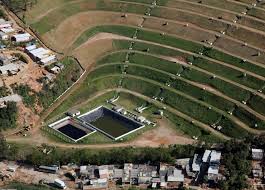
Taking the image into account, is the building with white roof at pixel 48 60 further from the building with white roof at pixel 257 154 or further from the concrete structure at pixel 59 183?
the building with white roof at pixel 257 154

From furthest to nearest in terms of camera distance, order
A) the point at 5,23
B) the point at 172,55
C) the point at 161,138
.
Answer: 1. the point at 5,23
2. the point at 172,55
3. the point at 161,138

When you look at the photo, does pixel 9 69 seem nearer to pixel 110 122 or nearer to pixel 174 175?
pixel 110 122

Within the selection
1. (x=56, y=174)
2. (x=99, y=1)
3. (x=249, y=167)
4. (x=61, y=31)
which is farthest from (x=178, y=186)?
(x=99, y=1)

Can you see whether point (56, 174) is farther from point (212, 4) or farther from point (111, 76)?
point (212, 4)

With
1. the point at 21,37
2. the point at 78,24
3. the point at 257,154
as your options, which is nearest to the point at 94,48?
the point at 78,24

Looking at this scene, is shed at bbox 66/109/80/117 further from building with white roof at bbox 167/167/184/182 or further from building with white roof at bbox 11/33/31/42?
building with white roof at bbox 167/167/184/182
